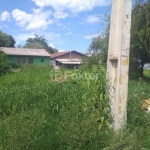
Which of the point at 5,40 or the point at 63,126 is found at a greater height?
the point at 5,40

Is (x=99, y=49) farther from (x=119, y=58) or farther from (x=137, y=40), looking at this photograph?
(x=119, y=58)

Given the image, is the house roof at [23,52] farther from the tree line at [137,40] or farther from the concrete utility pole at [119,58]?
the concrete utility pole at [119,58]

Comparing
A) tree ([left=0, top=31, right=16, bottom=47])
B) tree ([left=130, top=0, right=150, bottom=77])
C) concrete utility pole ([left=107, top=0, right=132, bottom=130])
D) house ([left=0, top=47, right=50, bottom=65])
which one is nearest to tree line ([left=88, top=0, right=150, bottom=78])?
tree ([left=130, top=0, right=150, bottom=77])

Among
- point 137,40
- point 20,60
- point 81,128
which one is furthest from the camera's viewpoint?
point 20,60

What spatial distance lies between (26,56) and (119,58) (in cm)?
2930

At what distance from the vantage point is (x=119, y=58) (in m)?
2.93

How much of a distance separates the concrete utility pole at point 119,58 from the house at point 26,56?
92.3ft

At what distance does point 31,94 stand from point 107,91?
7.44 feet

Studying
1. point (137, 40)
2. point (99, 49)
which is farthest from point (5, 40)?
point (137, 40)

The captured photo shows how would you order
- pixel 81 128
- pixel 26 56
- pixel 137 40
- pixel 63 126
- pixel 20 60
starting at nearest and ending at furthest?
pixel 81 128 < pixel 63 126 < pixel 137 40 < pixel 20 60 < pixel 26 56

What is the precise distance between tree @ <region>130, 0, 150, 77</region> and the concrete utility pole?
7.64m

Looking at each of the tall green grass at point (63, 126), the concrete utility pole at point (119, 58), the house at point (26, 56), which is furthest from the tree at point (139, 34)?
the house at point (26, 56)

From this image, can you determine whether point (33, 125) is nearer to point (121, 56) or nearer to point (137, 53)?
point (121, 56)

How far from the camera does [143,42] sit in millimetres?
10102
